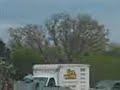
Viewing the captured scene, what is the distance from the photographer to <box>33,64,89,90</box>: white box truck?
3484 cm

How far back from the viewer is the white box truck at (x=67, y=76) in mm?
34844

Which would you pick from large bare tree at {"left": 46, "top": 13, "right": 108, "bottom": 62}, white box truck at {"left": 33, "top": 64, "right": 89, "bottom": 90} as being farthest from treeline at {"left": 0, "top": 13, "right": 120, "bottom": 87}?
white box truck at {"left": 33, "top": 64, "right": 89, "bottom": 90}

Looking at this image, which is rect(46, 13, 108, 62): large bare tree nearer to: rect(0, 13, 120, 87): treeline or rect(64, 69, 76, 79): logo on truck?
rect(0, 13, 120, 87): treeline

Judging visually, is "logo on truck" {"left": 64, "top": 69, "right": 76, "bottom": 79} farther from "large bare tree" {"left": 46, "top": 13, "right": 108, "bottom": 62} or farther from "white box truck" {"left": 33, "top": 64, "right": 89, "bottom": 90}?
"large bare tree" {"left": 46, "top": 13, "right": 108, "bottom": 62}

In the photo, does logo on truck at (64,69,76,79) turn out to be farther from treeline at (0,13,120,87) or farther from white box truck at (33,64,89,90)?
treeline at (0,13,120,87)

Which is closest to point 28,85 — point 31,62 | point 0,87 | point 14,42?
point 0,87

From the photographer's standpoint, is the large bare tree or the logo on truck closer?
the logo on truck

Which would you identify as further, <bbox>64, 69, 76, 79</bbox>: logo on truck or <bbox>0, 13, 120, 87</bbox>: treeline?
<bbox>0, 13, 120, 87</bbox>: treeline

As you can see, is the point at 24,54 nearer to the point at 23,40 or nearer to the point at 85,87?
A: the point at 23,40

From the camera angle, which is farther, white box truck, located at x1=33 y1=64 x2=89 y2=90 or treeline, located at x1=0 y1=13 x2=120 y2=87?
treeline, located at x1=0 y1=13 x2=120 y2=87

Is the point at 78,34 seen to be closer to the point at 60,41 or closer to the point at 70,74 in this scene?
the point at 60,41

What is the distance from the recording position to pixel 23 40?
9025 centimetres

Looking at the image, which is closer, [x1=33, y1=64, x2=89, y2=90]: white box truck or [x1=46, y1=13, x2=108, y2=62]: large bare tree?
[x1=33, y1=64, x2=89, y2=90]: white box truck

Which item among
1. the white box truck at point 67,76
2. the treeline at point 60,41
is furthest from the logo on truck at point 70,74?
the treeline at point 60,41
